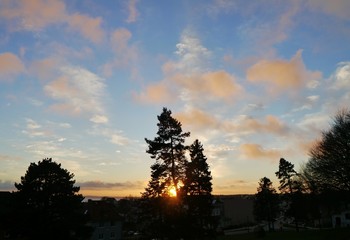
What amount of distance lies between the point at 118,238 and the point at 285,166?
43.1 m

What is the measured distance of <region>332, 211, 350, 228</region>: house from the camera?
288 feet

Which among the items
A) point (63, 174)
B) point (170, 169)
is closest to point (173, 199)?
point (170, 169)

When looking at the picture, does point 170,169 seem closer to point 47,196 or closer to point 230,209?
point 47,196

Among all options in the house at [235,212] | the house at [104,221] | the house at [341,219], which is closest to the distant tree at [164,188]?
the house at [104,221]

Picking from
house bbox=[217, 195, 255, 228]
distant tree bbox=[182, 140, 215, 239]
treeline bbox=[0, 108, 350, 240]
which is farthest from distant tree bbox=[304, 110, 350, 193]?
house bbox=[217, 195, 255, 228]

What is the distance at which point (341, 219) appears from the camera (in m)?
89.8

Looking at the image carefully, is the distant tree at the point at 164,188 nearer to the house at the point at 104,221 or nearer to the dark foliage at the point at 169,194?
the dark foliage at the point at 169,194

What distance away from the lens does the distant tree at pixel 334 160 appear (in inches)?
1784

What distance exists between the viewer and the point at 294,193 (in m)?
72.0

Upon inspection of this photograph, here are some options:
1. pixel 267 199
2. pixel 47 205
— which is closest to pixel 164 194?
pixel 47 205

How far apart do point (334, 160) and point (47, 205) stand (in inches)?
1472

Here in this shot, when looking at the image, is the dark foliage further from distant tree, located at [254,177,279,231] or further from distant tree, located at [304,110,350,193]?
distant tree, located at [254,177,279,231]

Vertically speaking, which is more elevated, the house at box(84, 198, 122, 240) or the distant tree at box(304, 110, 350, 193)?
the distant tree at box(304, 110, 350, 193)

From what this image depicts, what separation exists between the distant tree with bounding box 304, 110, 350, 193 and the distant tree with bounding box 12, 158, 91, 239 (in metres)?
32.6
